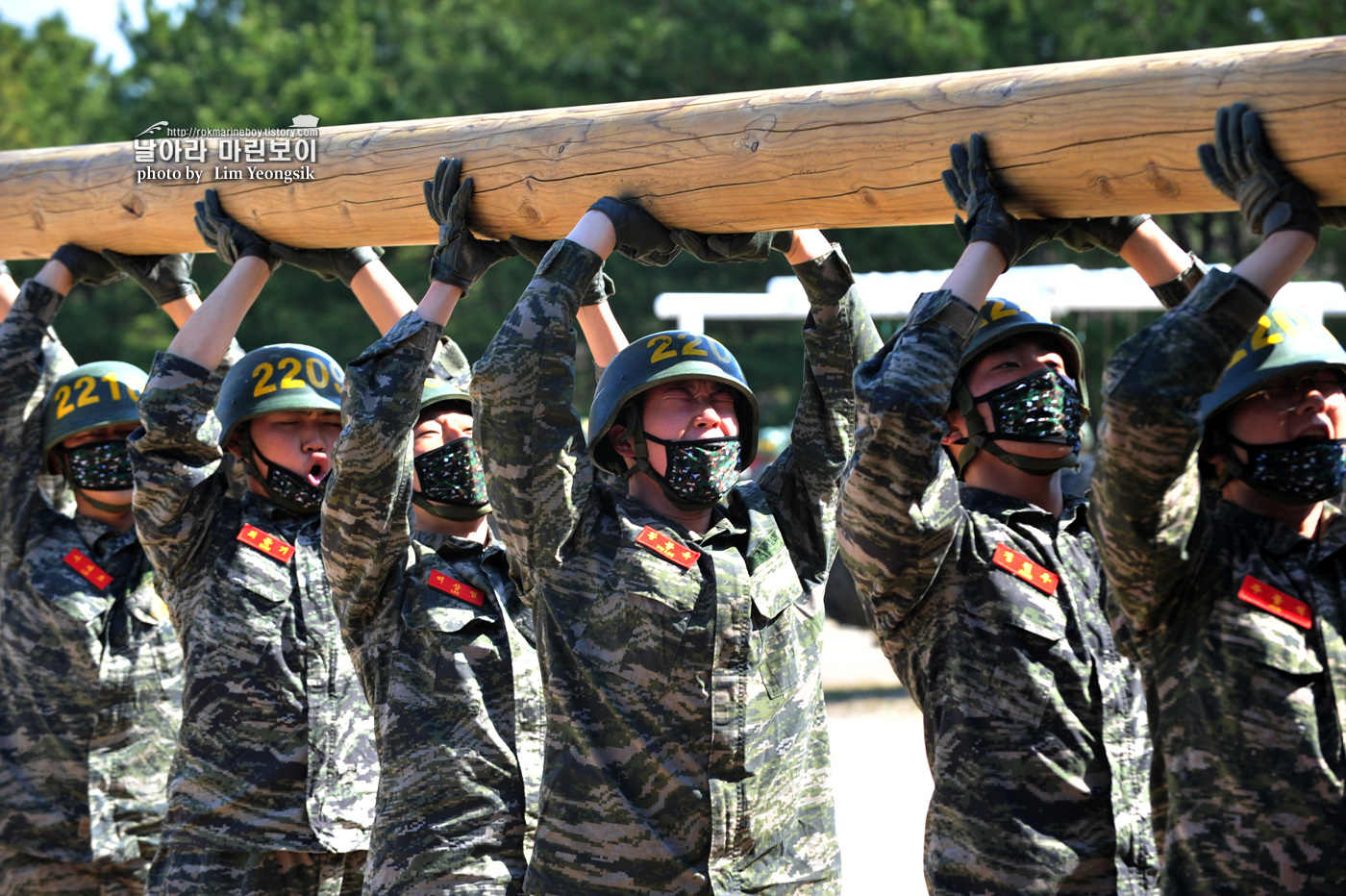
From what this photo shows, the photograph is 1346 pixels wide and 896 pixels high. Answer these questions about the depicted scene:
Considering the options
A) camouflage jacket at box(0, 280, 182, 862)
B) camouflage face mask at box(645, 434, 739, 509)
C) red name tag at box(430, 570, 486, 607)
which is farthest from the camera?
camouflage jacket at box(0, 280, 182, 862)

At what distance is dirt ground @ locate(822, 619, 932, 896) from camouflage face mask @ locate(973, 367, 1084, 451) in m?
1.80

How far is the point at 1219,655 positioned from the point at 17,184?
459 centimetres

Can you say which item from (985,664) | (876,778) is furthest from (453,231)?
(876,778)

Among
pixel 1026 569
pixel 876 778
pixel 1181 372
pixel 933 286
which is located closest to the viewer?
pixel 1181 372

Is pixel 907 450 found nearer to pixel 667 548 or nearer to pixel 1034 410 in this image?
pixel 1034 410

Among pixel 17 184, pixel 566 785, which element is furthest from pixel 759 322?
pixel 566 785

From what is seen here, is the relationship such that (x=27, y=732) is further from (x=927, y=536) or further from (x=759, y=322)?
(x=759, y=322)

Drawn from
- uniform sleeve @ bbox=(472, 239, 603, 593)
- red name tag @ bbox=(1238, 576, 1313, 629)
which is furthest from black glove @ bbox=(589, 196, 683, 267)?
red name tag @ bbox=(1238, 576, 1313, 629)

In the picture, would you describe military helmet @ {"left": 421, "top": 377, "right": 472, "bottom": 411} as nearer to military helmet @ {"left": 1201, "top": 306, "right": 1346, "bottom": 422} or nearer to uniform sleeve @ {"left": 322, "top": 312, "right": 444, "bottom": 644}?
uniform sleeve @ {"left": 322, "top": 312, "right": 444, "bottom": 644}

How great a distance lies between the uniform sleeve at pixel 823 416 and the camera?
4.25 metres

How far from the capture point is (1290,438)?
332cm

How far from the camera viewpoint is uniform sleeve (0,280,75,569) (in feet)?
17.6

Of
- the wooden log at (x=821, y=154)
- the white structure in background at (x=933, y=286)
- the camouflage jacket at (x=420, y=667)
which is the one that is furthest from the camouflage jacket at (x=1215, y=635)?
the white structure in background at (x=933, y=286)

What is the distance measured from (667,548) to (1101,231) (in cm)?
138
